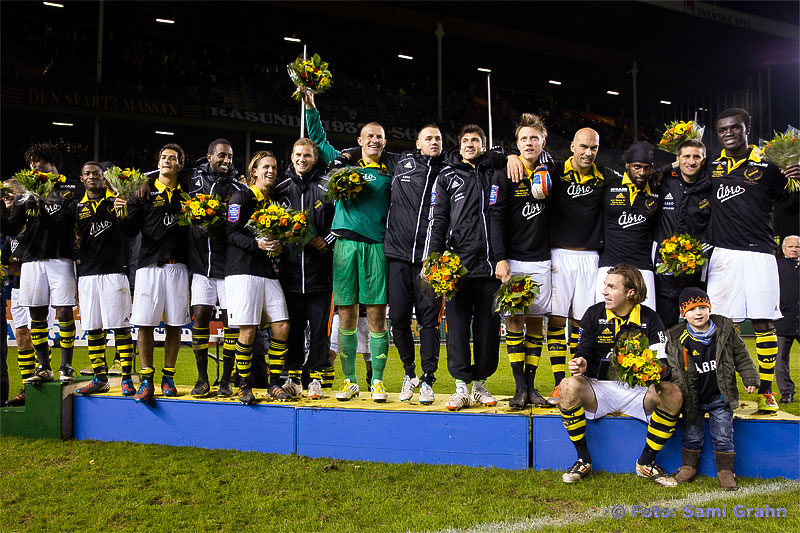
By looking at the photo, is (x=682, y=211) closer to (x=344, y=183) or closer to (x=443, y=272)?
(x=443, y=272)

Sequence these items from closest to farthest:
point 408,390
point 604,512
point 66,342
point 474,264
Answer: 1. point 604,512
2. point 474,264
3. point 408,390
4. point 66,342

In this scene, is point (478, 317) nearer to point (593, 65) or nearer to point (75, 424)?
point (75, 424)

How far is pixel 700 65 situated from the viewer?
2936cm

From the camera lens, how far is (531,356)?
5398 mm

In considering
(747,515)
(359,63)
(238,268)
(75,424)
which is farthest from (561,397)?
(359,63)

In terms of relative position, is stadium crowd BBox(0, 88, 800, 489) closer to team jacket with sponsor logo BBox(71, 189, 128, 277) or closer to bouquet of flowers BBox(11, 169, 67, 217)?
team jacket with sponsor logo BBox(71, 189, 128, 277)

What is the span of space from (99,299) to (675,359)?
208 inches

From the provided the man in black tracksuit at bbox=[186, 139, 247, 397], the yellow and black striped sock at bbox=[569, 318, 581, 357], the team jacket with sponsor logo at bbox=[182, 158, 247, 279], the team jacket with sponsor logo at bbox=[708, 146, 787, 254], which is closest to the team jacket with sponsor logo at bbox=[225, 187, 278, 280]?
the man in black tracksuit at bbox=[186, 139, 247, 397]

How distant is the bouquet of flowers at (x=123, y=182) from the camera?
6.02m

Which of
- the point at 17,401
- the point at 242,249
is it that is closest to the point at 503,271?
the point at 242,249

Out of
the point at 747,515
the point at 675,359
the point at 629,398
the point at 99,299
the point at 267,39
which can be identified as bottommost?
the point at 747,515

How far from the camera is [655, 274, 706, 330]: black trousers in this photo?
5496 mm

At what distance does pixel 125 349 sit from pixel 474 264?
3506mm

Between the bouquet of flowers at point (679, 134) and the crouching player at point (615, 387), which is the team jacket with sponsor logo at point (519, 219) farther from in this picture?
the bouquet of flowers at point (679, 134)
